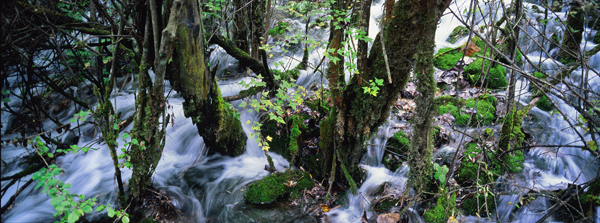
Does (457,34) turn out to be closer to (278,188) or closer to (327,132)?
(327,132)

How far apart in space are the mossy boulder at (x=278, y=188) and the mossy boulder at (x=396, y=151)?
1.31 meters

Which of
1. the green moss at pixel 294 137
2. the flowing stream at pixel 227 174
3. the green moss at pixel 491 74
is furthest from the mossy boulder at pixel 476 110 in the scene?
the green moss at pixel 294 137

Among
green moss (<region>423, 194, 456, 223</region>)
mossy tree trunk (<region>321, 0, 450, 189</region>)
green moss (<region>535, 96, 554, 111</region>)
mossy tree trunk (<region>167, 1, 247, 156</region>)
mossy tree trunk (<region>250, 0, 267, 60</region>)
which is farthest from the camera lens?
green moss (<region>535, 96, 554, 111</region>)

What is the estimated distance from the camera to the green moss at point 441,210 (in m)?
3.46

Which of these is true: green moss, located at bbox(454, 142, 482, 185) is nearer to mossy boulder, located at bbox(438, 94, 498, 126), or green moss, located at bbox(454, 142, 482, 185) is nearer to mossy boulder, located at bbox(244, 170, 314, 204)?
mossy boulder, located at bbox(438, 94, 498, 126)

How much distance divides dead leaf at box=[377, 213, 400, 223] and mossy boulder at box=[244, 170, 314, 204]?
981 mm

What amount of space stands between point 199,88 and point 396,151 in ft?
9.93

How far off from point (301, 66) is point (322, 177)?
119 inches

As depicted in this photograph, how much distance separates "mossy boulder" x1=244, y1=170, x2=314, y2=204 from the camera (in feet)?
13.7

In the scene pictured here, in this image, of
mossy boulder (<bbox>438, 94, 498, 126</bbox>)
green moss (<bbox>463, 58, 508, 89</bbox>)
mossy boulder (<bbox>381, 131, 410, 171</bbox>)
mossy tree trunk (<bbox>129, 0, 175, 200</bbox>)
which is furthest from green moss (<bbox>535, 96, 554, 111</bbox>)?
mossy tree trunk (<bbox>129, 0, 175, 200</bbox>)

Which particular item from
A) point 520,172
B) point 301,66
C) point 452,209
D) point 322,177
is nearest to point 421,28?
point 452,209

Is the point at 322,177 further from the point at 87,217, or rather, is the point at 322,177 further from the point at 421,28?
the point at 87,217

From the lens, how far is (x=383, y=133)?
520 cm

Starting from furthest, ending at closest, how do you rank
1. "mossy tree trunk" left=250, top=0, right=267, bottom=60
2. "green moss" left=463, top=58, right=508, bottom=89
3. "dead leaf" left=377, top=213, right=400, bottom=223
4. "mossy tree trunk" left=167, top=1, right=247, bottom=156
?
"green moss" left=463, top=58, right=508, bottom=89
"mossy tree trunk" left=250, top=0, right=267, bottom=60
"dead leaf" left=377, top=213, right=400, bottom=223
"mossy tree trunk" left=167, top=1, right=247, bottom=156
